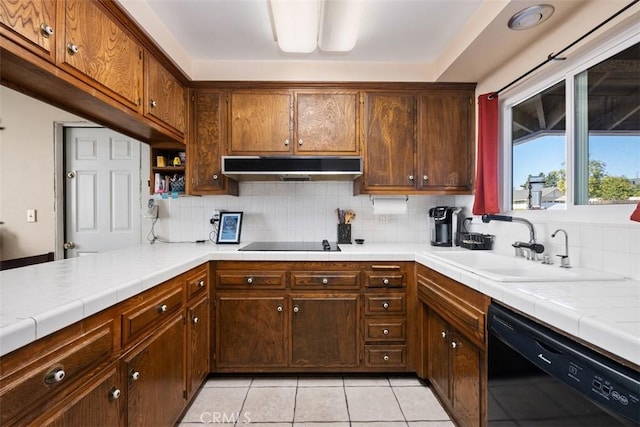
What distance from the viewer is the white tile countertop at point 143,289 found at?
0.75 meters

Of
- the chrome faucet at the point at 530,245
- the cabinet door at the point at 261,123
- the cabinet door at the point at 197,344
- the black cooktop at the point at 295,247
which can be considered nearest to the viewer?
the chrome faucet at the point at 530,245

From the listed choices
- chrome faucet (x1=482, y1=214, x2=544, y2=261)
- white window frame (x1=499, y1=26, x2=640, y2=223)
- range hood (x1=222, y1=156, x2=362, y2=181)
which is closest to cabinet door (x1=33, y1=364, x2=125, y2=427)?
range hood (x1=222, y1=156, x2=362, y2=181)

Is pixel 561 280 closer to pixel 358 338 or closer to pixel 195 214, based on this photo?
pixel 358 338

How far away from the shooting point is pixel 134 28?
5.41ft

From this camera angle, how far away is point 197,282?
188 cm

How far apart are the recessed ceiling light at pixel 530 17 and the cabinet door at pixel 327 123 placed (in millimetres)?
1141

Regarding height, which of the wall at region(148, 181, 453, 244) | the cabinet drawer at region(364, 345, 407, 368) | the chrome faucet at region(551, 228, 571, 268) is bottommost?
the cabinet drawer at region(364, 345, 407, 368)

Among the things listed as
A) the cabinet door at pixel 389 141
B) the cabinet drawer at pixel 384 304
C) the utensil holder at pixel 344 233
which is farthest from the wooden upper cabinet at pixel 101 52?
the cabinet drawer at pixel 384 304

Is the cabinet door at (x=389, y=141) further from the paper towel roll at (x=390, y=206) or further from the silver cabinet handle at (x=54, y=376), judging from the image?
the silver cabinet handle at (x=54, y=376)

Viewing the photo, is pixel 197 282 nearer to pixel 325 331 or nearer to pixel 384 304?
pixel 325 331

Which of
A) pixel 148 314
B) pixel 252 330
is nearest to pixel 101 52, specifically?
pixel 148 314

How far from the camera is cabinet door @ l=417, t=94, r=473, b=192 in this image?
95.8 inches

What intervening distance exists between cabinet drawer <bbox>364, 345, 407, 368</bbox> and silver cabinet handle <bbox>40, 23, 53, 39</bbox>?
241 centimetres

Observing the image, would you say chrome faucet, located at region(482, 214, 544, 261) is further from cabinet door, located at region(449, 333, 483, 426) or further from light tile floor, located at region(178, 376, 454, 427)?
light tile floor, located at region(178, 376, 454, 427)
